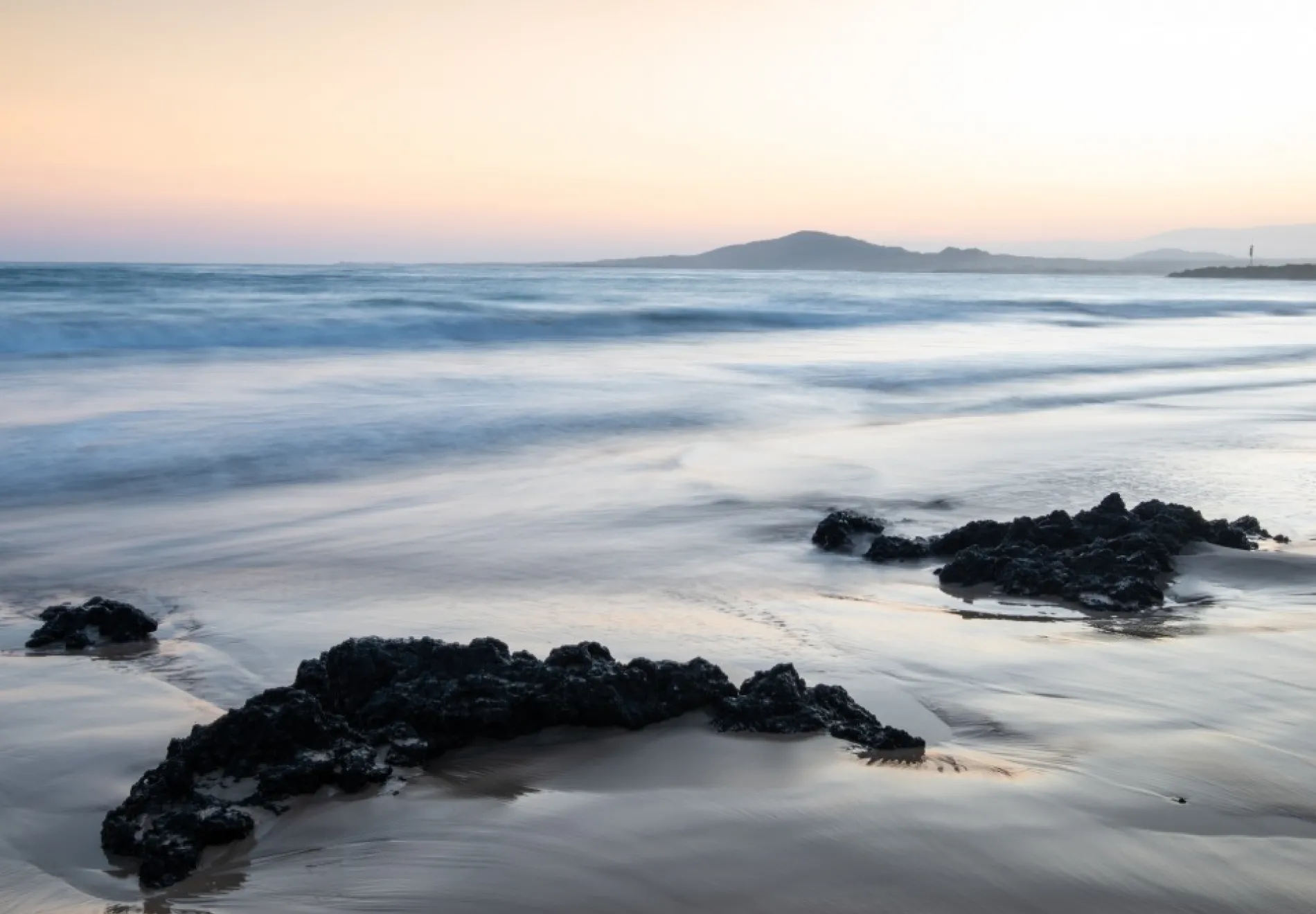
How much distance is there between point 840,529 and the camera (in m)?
5.79

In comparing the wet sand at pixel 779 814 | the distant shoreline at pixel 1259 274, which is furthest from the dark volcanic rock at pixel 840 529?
the distant shoreline at pixel 1259 274

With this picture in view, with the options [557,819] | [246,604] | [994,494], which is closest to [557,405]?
[994,494]

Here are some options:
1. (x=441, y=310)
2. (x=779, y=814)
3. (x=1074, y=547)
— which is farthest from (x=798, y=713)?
(x=441, y=310)

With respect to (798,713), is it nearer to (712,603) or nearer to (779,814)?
(779,814)

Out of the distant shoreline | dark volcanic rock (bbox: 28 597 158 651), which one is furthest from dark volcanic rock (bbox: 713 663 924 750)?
the distant shoreline

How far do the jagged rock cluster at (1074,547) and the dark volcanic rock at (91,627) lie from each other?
308 centimetres

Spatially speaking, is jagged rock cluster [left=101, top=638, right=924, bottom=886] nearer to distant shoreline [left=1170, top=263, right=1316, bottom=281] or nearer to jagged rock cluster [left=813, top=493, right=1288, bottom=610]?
jagged rock cluster [left=813, top=493, right=1288, bottom=610]

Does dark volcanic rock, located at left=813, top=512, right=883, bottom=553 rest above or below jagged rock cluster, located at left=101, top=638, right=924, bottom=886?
below

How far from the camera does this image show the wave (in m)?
20.9

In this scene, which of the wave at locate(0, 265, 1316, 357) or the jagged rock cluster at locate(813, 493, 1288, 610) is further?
the wave at locate(0, 265, 1316, 357)

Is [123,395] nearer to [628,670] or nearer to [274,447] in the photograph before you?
[274,447]

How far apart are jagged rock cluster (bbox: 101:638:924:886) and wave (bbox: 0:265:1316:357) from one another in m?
16.9

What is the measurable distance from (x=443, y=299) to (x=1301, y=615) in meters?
29.4

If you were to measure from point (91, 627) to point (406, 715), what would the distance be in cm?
172
